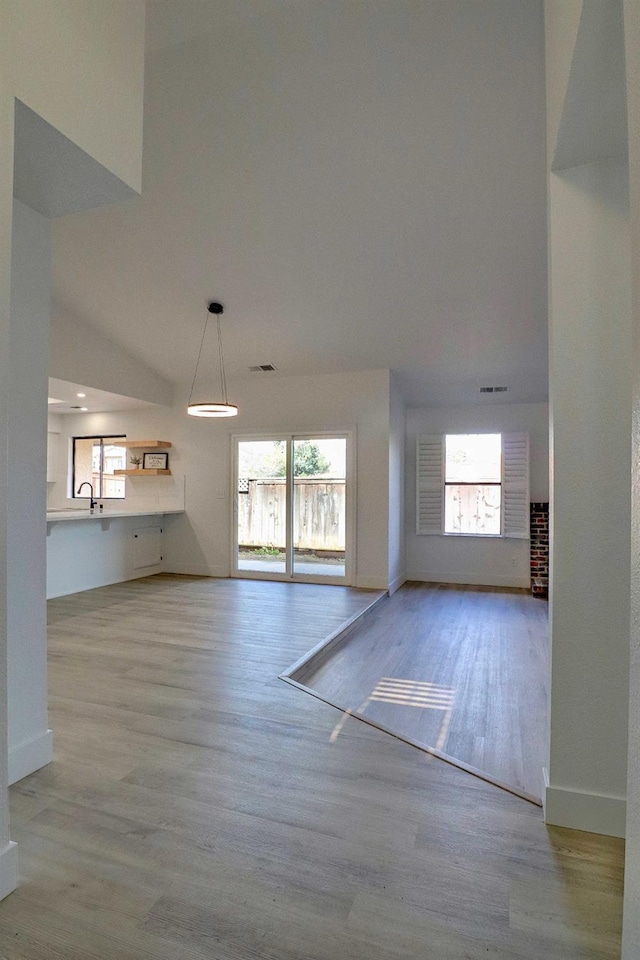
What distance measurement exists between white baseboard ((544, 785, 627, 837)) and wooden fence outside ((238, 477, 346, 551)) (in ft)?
15.5

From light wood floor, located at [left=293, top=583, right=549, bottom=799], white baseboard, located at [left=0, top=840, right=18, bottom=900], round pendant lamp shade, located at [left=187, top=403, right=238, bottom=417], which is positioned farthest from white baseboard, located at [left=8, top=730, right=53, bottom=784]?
round pendant lamp shade, located at [left=187, top=403, right=238, bottom=417]

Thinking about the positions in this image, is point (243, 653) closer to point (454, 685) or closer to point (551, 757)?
point (454, 685)

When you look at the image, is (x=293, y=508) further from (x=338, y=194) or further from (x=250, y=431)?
(x=338, y=194)

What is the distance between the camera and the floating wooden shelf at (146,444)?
7.26 m

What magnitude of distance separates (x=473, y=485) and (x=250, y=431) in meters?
3.25

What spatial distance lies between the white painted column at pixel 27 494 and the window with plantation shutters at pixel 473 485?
5863 mm

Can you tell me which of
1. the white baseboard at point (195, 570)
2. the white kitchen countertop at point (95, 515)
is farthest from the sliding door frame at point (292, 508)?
the white kitchen countertop at point (95, 515)

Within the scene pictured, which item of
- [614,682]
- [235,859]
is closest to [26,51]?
[235,859]

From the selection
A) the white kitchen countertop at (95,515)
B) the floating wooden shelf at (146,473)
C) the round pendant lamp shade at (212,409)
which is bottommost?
the white kitchen countertop at (95,515)

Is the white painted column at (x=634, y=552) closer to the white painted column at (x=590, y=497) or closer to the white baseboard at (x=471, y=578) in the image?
the white painted column at (x=590, y=497)

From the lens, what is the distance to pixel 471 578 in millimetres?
7230

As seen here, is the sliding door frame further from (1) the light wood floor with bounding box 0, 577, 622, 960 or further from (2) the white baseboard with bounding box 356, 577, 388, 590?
(1) the light wood floor with bounding box 0, 577, 622, 960

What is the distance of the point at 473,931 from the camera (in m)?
1.41

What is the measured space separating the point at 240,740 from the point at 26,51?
9.02 ft
